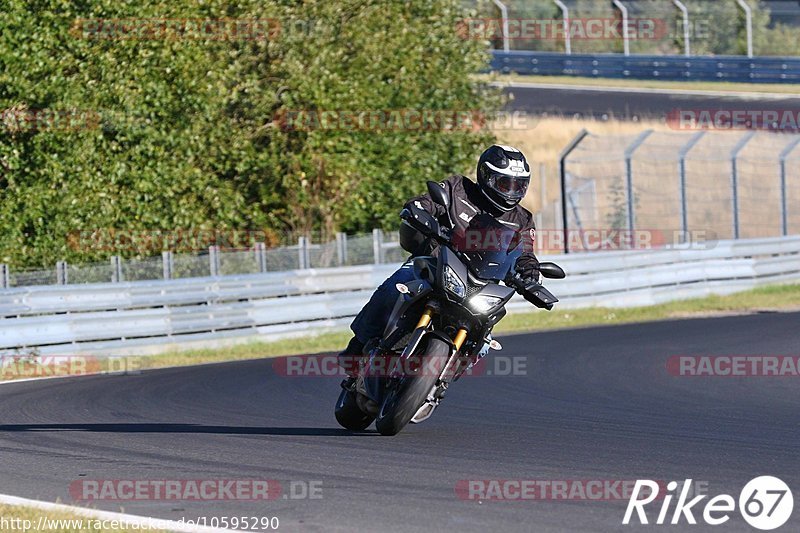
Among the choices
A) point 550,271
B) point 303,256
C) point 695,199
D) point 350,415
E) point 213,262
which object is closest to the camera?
point 550,271

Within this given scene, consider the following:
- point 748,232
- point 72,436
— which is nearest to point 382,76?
point 748,232

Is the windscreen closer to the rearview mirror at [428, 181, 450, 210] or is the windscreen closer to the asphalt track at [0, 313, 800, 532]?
the rearview mirror at [428, 181, 450, 210]

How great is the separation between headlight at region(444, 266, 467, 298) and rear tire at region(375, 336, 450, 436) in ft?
1.04

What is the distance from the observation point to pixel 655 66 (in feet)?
150

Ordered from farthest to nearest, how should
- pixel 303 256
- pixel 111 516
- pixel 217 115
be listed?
pixel 217 115
pixel 303 256
pixel 111 516

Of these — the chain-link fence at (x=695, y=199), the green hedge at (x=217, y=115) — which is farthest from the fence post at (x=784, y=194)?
the green hedge at (x=217, y=115)

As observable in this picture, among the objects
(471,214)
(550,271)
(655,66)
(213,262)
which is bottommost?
(213,262)

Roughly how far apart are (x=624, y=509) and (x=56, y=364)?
11.5 m

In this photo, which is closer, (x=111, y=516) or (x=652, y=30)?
(x=111, y=516)

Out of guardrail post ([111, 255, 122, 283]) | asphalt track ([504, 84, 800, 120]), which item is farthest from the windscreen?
asphalt track ([504, 84, 800, 120])

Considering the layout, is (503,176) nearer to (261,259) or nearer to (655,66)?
(261,259)

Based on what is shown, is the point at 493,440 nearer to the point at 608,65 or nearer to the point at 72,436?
the point at 72,436

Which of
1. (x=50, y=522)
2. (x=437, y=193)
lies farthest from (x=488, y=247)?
(x=50, y=522)

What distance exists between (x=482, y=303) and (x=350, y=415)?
160 cm
